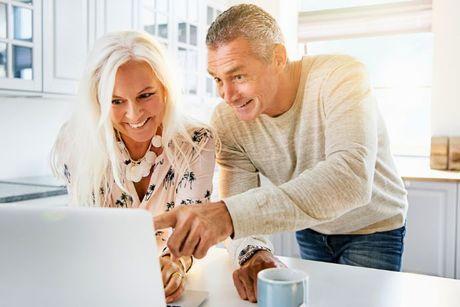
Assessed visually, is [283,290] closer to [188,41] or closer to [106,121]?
[106,121]

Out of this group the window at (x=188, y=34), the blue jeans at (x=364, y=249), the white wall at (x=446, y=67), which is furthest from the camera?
the white wall at (x=446, y=67)

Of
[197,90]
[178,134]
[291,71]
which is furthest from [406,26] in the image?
[178,134]

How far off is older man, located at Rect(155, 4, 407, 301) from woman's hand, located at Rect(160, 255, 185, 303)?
0.36ft

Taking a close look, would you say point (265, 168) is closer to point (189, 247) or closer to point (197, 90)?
point (189, 247)

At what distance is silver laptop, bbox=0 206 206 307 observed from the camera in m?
A: 0.50

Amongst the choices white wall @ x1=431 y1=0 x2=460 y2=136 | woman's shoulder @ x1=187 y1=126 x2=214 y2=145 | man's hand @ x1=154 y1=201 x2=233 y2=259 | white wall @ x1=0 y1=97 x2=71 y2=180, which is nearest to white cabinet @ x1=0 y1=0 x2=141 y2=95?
white wall @ x1=0 y1=97 x2=71 y2=180

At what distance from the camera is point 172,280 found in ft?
3.09

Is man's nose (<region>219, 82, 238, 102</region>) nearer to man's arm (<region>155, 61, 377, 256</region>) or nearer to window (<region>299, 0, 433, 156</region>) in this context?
man's arm (<region>155, 61, 377, 256</region>)

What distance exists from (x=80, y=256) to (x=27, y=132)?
225cm

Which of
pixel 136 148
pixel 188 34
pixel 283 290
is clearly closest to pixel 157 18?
pixel 188 34

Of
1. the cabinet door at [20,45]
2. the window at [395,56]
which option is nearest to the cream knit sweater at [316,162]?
the cabinet door at [20,45]

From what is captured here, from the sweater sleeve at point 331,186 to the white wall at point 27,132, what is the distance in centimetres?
175

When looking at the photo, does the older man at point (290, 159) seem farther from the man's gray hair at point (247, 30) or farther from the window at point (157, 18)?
the window at point (157, 18)

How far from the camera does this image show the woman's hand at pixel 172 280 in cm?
93
